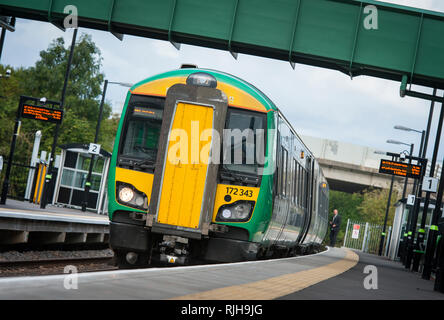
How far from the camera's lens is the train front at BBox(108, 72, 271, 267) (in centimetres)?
1140

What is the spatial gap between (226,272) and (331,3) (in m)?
13.2

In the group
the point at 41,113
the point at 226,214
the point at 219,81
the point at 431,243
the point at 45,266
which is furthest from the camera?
the point at 41,113

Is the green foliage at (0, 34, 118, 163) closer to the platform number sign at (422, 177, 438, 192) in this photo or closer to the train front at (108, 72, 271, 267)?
the platform number sign at (422, 177, 438, 192)

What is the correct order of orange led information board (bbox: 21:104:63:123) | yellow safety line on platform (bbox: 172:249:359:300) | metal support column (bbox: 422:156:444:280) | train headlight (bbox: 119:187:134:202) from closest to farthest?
yellow safety line on platform (bbox: 172:249:359:300) < train headlight (bbox: 119:187:134:202) < metal support column (bbox: 422:156:444:280) < orange led information board (bbox: 21:104:63:123)

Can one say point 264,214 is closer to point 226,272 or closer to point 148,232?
point 148,232

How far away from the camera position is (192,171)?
11508mm

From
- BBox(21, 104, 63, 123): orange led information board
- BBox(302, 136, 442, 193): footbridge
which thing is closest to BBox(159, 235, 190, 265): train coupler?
BBox(21, 104, 63, 123): orange led information board

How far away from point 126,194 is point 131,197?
0.10m

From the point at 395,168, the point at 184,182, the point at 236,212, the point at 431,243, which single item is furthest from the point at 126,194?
the point at 395,168

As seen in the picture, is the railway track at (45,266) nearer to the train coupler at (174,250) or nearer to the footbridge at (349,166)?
the train coupler at (174,250)

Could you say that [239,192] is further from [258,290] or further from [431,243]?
[431,243]

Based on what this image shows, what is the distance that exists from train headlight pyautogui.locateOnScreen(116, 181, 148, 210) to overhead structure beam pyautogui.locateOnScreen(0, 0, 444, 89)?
9.44 meters

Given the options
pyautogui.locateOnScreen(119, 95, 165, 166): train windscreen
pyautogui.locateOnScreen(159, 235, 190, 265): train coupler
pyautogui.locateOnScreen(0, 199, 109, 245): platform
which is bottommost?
pyautogui.locateOnScreen(0, 199, 109, 245): platform

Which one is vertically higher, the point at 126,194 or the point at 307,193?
the point at 307,193
